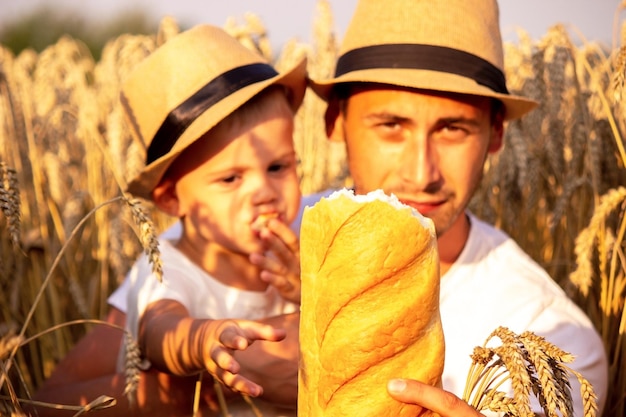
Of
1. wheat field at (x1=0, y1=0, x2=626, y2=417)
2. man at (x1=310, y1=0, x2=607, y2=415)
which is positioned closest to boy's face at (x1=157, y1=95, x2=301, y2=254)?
man at (x1=310, y1=0, x2=607, y2=415)

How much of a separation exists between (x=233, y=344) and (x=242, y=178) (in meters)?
0.95

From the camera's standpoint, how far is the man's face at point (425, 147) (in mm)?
2221

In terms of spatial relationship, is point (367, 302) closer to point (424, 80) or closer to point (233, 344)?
point (233, 344)

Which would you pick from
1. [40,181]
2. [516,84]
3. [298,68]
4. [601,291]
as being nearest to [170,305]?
[298,68]

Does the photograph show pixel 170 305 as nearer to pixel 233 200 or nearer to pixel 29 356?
pixel 233 200

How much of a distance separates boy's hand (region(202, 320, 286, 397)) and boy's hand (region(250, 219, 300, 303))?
1.98 feet

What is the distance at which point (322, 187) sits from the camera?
425 centimetres

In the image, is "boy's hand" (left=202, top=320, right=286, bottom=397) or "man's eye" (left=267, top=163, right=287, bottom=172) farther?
"man's eye" (left=267, top=163, right=287, bottom=172)

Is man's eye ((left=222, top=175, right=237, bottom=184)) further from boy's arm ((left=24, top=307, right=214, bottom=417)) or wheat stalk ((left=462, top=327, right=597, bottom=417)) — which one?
wheat stalk ((left=462, top=327, right=597, bottom=417))

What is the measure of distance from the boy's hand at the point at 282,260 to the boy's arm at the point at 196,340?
0.89ft

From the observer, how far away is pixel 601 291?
8.86ft

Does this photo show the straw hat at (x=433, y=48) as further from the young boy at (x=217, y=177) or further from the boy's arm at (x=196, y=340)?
the boy's arm at (x=196, y=340)

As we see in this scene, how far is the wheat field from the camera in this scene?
265 cm

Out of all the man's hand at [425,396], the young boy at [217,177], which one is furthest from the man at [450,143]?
the man's hand at [425,396]
